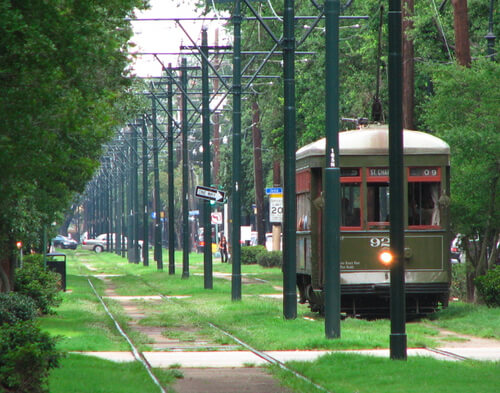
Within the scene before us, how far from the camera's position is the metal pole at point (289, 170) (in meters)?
22.5

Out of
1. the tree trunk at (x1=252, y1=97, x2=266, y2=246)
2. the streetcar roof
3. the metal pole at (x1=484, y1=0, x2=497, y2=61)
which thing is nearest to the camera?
the streetcar roof

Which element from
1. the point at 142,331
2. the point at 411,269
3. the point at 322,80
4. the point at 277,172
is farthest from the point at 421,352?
the point at 277,172

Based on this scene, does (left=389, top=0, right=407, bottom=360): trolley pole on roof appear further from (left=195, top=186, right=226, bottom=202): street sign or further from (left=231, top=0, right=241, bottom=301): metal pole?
(left=195, top=186, right=226, bottom=202): street sign

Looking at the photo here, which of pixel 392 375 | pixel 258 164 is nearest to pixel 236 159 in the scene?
pixel 392 375

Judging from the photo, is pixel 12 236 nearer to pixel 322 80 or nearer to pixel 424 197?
pixel 424 197

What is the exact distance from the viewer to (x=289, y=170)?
74.0 feet

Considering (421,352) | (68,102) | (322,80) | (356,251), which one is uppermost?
(322,80)

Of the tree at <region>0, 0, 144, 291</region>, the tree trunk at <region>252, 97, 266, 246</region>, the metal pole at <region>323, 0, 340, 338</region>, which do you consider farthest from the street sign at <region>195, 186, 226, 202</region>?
the tree trunk at <region>252, 97, 266, 246</region>

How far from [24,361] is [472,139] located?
563 inches

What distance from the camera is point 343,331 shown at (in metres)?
20.0

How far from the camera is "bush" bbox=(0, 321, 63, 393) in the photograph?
1154 centimetres

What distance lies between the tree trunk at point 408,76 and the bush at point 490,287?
719 centimetres

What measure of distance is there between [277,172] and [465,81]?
36.4 metres

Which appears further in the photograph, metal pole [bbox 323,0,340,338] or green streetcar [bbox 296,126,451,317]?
green streetcar [bbox 296,126,451,317]
